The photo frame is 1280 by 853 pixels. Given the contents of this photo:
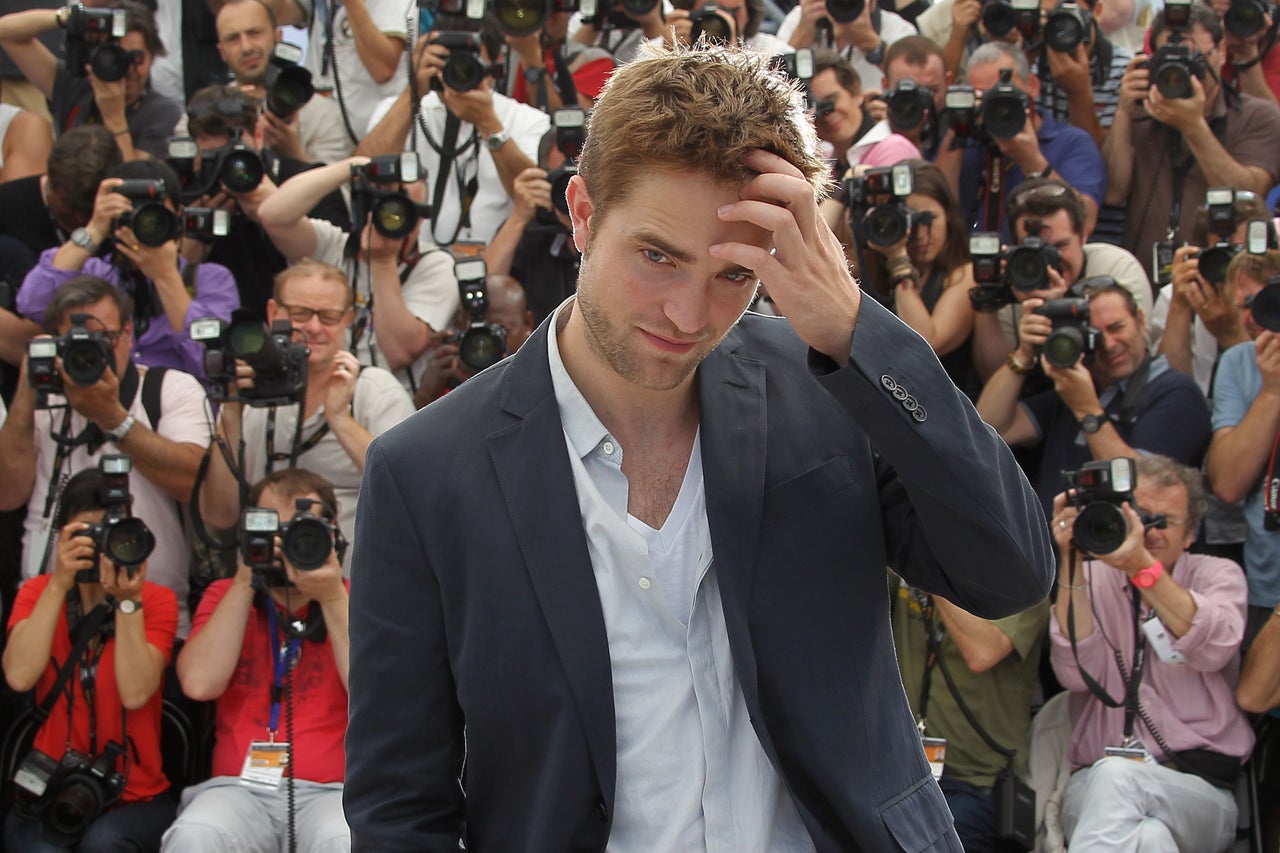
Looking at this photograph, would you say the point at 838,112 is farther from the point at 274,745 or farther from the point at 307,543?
the point at 274,745

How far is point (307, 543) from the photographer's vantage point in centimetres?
439

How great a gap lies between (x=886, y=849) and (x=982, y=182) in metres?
4.72

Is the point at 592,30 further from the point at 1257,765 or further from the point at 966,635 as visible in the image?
the point at 1257,765

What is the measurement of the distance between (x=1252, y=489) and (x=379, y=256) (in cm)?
316

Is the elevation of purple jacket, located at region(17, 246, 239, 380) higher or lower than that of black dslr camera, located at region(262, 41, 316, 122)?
lower

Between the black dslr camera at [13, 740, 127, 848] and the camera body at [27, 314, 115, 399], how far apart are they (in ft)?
→ 3.87

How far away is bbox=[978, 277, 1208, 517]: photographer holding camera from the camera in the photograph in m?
4.92

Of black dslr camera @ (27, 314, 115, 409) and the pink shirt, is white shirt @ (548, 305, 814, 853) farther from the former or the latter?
black dslr camera @ (27, 314, 115, 409)

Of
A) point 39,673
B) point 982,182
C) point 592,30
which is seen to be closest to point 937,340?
point 982,182

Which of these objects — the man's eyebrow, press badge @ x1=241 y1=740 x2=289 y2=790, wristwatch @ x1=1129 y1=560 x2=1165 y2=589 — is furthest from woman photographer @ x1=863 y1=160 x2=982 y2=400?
the man's eyebrow

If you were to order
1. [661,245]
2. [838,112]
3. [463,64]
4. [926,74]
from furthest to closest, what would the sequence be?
1. [926,74]
2. [838,112]
3. [463,64]
4. [661,245]

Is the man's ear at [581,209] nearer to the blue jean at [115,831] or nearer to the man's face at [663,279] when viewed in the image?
the man's face at [663,279]

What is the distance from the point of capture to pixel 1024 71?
6238 mm

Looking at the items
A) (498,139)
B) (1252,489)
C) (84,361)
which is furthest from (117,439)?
(1252,489)
